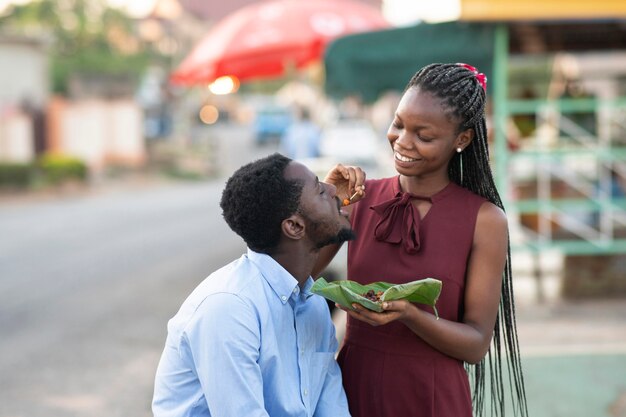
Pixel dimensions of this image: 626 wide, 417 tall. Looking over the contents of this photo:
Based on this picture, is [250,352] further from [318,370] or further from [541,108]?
[541,108]

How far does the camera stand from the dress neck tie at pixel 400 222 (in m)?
2.43

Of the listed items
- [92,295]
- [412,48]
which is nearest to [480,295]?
[412,48]

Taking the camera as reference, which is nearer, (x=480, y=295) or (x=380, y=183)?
(x=480, y=295)

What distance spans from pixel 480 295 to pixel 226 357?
0.69 meters

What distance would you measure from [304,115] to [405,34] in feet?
19.1

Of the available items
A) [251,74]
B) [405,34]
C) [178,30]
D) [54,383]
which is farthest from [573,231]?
[178,30]

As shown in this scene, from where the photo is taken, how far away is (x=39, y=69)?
1037 inches

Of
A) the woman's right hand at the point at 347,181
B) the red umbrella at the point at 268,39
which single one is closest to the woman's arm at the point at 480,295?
the woman's right hand at the point at 347,181

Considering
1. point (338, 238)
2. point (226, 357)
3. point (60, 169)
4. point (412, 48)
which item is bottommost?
point (60, 169)

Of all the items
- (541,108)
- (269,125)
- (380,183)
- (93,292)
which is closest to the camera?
(380,183)

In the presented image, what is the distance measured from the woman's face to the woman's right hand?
0.14 metres

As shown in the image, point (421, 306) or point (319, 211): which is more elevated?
point (319, 211)

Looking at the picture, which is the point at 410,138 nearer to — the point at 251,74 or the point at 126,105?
the point at 251,74

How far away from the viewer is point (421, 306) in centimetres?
243
